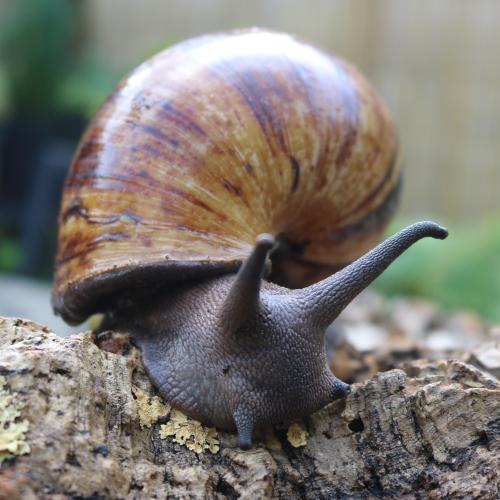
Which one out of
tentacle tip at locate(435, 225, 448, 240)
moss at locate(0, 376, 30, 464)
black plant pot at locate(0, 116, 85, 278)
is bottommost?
black plant pot at locate(0, 116, 85, 278)

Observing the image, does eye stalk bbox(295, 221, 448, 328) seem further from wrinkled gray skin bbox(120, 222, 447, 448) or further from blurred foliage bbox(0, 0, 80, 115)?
blurred foliage bbox(0, 0, 80, 115)

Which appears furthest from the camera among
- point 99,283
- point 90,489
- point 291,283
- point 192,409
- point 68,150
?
point 68,150

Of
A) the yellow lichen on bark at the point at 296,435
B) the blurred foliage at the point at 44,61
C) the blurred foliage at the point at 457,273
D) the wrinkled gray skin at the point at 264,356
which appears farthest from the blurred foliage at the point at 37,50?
the yellow lichen on bark at the point at 296,435

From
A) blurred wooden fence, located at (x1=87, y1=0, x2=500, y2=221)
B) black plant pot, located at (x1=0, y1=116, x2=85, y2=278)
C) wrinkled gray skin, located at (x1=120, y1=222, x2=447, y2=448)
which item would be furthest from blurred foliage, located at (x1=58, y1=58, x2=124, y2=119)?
wrinkled gray skin, located at (x1=120, y1=222, x2=447, y2=448)

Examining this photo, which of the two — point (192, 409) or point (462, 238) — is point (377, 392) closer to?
point (192, 409)

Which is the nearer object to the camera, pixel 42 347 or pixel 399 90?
pixel 42 347

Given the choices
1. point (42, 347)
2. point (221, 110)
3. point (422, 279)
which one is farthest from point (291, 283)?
point (422, 279)
